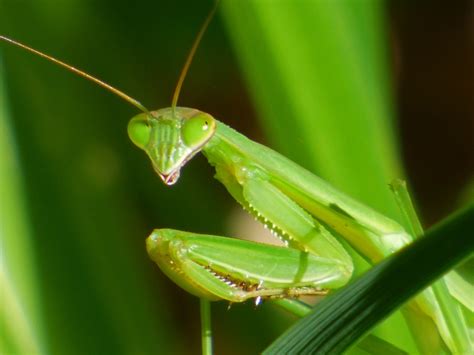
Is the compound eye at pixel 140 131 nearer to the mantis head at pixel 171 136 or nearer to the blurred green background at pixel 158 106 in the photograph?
the mantis head at pixel 171 136

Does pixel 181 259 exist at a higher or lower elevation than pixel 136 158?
lower

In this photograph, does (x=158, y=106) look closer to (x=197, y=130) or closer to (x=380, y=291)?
(x=197, y=130)

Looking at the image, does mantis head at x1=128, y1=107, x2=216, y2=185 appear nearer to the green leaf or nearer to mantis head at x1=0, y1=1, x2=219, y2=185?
mantis head at x1=0, y1=1, x2=219, y2=185

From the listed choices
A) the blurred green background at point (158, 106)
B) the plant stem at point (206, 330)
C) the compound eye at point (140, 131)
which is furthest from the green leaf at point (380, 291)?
the blurred green background at point (158, 106)

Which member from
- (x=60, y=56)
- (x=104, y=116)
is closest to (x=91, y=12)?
(x=60, y=56)

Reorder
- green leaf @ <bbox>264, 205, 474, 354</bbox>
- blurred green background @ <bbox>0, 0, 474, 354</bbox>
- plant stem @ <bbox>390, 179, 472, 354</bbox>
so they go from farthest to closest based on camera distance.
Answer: blurred green background @ <bbox>0, 0, 474, 354</bbox> → plant stem @ <bbox>390, 179, 472, 354</bbox> → green leaf @ <bbox>264, 205, 474, 354</bbox>

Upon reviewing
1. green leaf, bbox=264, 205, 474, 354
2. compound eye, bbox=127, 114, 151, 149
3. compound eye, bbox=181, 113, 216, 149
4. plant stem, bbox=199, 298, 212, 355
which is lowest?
green leaf, bbox=264, 205, 474, 354

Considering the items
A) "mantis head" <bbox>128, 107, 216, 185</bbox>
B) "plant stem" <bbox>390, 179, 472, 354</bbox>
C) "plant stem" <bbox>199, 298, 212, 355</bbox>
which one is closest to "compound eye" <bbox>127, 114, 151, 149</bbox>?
"mantis head" <bbox>128, 107, 216, 185</bbox>

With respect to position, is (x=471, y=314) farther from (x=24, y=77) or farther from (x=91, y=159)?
(x=24, y=77)
